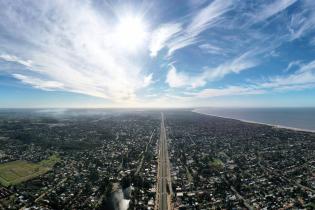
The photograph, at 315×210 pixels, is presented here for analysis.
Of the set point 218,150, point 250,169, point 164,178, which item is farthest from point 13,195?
point 218,150

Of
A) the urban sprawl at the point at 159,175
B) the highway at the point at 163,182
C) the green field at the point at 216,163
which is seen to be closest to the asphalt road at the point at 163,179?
the highway at the point at 163,182

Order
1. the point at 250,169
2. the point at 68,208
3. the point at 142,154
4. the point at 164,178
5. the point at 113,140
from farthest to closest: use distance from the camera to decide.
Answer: the point at 113,140, the point at 142,154, the point at 250,169, the point at 164,178, the point at 68,208

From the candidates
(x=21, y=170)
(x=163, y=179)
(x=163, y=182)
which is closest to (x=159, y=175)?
(x=163, y=179)

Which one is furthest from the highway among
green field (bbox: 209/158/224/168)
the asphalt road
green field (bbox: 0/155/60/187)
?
green field (bbox: 0/155/60/187)

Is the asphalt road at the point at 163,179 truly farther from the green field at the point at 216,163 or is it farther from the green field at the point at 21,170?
the green field at the point at 21,170

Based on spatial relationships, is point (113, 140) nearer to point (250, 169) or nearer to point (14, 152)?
point (14, 152)

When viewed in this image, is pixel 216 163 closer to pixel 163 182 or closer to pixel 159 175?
pixel 159 175

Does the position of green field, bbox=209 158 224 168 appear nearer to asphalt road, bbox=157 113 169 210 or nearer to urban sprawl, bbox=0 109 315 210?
urban sprawl, bbox=0 109 315 210

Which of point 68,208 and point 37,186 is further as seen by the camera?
point 37,186
